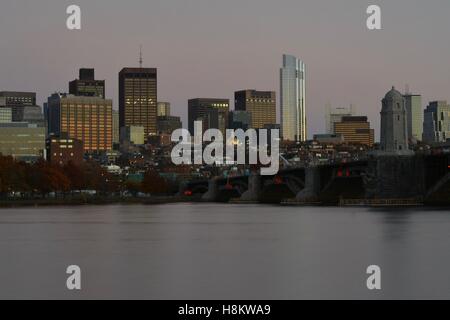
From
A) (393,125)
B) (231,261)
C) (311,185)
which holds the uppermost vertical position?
(393,125)

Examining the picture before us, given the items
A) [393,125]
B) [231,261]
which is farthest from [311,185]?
[231,261]

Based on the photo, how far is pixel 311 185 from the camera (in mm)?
166625

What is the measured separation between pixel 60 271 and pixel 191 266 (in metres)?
7.17

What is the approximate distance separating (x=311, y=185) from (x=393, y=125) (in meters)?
27.2

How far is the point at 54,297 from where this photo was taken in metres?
40.0

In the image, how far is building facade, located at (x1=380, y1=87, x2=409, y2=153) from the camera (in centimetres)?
14275

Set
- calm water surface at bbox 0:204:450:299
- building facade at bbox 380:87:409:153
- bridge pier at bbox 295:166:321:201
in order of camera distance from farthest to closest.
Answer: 1. bridge pier at bbox 295:166:321:201
2. building facade at bbox 380:87:409:153
3. calm water surface at bbox 0:204:450:299

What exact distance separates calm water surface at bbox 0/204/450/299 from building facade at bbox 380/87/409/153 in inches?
2151

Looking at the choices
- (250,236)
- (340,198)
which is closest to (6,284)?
(250,236)

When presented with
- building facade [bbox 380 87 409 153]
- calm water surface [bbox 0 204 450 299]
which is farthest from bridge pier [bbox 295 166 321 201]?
calm water surface [bbox 0 204 450 299]

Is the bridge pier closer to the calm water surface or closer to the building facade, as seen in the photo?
the building facade

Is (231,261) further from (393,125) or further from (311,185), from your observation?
(311,185)

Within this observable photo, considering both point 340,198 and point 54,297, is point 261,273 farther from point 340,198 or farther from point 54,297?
point 340,198

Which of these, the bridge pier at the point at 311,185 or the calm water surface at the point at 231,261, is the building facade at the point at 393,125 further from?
the calm water surface at the point at 231,261
